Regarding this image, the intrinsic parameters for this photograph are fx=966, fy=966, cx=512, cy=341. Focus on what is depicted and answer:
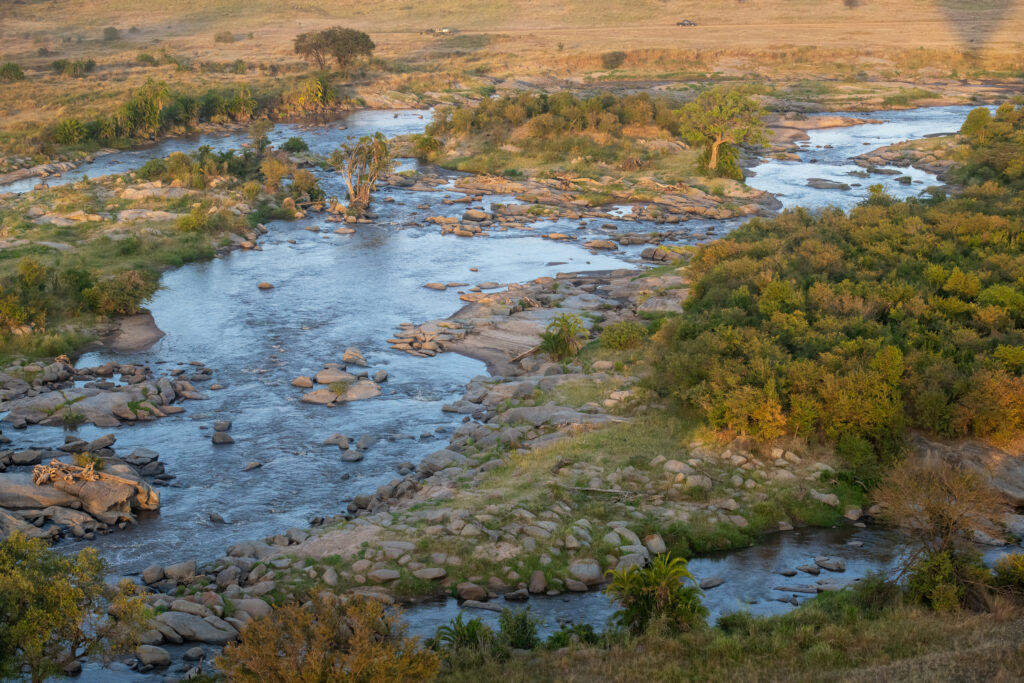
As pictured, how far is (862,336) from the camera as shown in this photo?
2359 centimetres

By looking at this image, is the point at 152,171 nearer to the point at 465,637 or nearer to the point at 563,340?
the point at 563,340

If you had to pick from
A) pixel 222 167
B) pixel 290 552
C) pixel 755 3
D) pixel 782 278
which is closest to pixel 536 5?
pixel 755 3

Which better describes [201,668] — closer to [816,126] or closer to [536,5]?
[816,126]

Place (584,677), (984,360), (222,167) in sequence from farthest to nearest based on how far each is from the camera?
(222,167) < (984,360) < (584,677)

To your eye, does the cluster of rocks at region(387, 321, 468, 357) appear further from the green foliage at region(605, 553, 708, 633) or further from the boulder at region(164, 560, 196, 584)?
the green foliage at region(605, 553, 708, 633)

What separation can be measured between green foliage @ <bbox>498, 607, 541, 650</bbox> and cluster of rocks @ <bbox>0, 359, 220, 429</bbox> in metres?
13.6

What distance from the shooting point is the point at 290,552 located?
18062mm

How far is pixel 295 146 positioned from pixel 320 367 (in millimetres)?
35734

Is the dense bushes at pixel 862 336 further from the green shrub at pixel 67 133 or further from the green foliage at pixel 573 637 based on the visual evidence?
the green shrub at pixel 67 133

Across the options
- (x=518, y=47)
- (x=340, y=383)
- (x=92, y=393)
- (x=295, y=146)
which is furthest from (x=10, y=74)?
(x=340, y=383)

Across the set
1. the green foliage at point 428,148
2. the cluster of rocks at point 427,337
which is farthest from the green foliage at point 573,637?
the green foliage at point 428,148

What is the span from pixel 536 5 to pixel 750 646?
143m

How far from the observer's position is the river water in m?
18.8

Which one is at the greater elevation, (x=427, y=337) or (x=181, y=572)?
(x=181, y=572)
